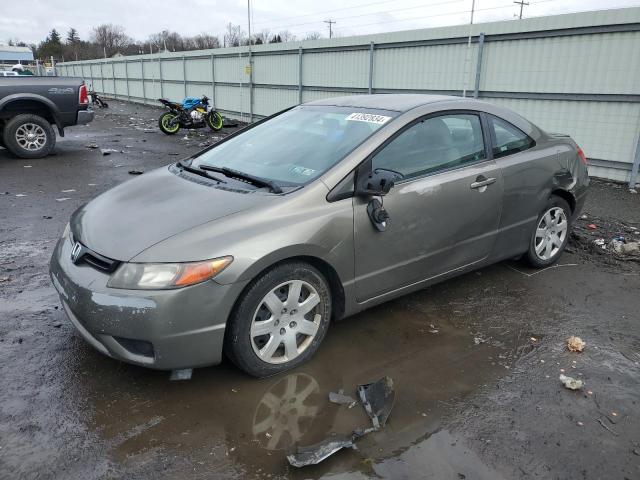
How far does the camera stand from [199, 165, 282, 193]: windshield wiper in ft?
10.7

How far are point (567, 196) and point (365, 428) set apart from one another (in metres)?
3.25

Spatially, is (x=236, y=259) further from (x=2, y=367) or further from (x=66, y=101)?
(x=66, y=101)

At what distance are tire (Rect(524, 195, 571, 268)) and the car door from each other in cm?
75

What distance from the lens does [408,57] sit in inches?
440

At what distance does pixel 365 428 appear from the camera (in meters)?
2.68

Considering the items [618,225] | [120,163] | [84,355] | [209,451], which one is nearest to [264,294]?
[209,451]

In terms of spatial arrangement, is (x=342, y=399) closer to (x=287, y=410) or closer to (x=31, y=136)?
(x=287, y=410)

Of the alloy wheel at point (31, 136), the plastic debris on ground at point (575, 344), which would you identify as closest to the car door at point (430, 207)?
the plastic debris on ground at point (575, 344)

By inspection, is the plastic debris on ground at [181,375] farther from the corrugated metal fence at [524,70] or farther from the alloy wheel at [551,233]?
the corrugated metal fence at [524,70]

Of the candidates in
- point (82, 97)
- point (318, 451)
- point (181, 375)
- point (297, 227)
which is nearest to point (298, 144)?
point (297, 227)

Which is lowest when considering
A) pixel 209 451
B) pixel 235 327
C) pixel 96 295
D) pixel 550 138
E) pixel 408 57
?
pixel 209 451

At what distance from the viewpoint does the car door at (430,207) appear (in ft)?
11.1

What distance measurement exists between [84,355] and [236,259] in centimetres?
134

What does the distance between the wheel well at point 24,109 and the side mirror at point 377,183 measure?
910cm
